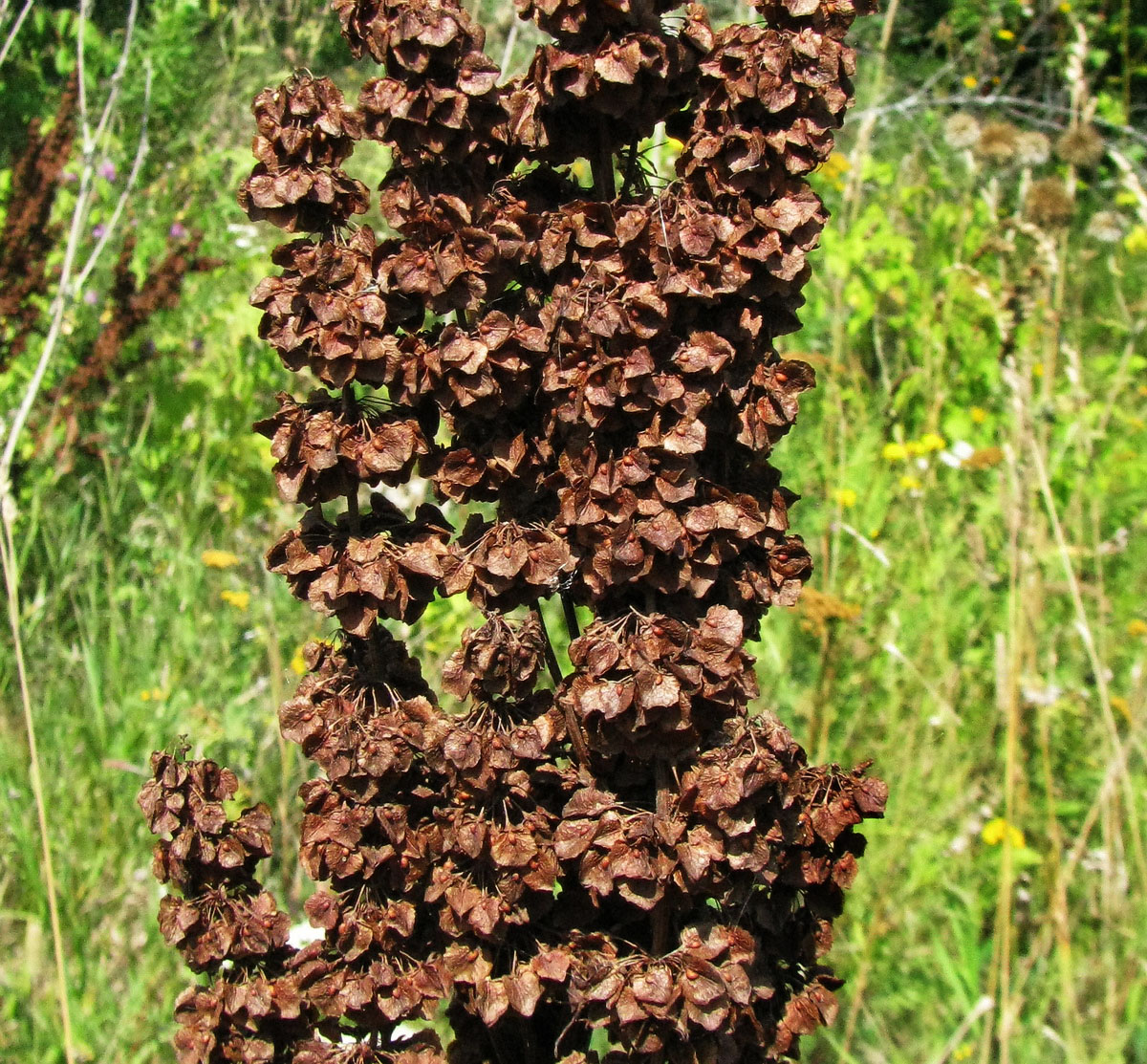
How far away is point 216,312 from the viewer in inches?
202

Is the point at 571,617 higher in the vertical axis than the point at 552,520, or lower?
lower

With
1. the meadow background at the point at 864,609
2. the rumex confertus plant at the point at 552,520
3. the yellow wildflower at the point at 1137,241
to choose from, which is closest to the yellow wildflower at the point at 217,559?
the meadow background at the point at 864,609

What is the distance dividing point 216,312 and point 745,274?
13.7 feet

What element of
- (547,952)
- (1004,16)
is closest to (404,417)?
(547,952)

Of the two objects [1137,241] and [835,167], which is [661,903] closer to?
[835,167]

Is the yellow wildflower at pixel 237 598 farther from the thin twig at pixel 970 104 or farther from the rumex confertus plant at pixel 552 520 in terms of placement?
the thin twig at pixel 970 104

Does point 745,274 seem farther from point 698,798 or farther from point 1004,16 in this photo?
point 1004,16

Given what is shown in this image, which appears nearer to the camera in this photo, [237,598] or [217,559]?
[237,598]

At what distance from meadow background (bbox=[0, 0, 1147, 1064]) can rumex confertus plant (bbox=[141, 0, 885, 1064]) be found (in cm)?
83

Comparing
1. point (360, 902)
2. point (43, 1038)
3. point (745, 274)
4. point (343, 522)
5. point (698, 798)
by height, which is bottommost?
point (43, 1038)

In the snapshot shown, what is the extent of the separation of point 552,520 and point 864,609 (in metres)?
2.50

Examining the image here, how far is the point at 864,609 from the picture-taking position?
3.78 metres

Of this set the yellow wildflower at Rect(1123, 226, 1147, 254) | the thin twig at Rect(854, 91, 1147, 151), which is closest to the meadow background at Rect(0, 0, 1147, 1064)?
the thin twig at Rect(854, 91, 1147, 151)

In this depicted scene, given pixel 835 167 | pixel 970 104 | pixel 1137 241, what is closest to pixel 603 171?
pixel 835 167
